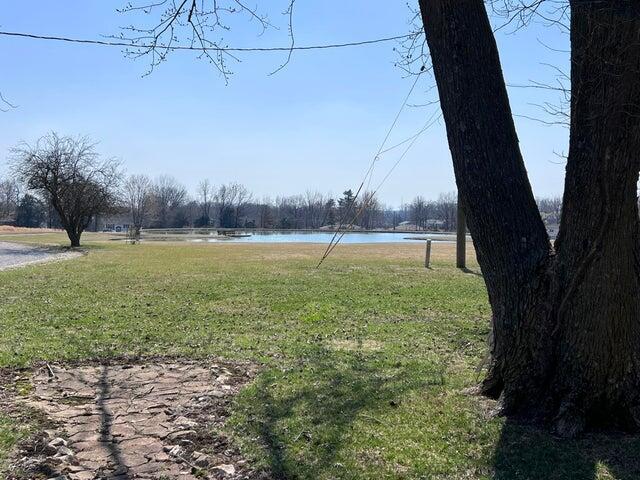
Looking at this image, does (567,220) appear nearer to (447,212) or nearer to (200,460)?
(200,460)

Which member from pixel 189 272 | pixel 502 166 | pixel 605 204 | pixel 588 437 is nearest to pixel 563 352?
pixel 588 437

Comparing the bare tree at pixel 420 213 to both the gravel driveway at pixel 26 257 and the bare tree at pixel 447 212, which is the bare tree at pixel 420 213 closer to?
the bare tree at pixel 447 212

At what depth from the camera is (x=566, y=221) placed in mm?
3662

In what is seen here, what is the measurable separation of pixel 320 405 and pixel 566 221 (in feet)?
7.02

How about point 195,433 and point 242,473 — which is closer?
point 242,473

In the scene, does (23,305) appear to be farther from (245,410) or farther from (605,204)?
(605,204)

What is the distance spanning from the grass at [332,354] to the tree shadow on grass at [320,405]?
0.04 feet

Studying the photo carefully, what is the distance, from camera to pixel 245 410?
4152 millimetres

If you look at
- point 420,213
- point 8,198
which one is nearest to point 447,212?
point 420,213

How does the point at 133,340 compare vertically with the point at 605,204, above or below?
below

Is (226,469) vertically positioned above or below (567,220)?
below

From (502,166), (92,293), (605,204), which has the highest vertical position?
(502,166)

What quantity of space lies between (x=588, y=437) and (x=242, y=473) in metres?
2.09

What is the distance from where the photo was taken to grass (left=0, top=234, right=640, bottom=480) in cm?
328
